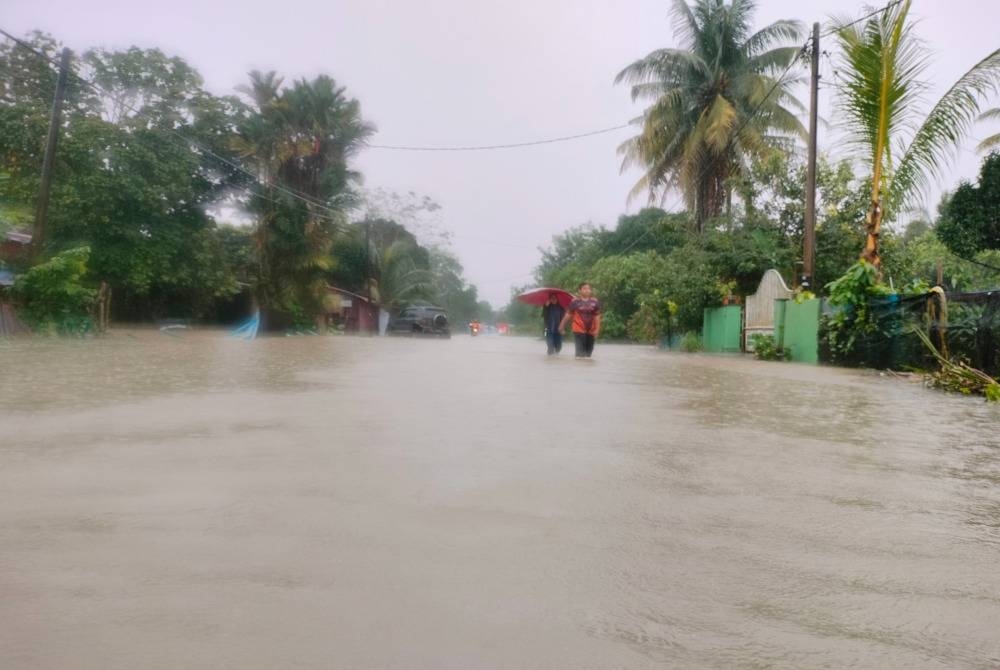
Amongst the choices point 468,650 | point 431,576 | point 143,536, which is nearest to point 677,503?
point 431,576

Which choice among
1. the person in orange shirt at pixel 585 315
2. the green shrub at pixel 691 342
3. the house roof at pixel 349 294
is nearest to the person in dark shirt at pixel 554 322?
the person in orange shirt at pixel 585 315

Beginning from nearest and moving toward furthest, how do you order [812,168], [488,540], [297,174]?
[488,540]
[812,168]
[297,174]

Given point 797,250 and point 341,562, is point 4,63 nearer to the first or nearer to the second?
point 797,250

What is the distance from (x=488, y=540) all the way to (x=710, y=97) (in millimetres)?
27538

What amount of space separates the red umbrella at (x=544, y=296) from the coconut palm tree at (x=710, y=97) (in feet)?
36.0

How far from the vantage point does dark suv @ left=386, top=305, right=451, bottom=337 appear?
39594 millimetres

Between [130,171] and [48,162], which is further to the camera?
[130,171]

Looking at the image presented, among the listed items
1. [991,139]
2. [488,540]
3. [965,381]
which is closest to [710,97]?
[991,139]

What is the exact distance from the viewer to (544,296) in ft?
61.6

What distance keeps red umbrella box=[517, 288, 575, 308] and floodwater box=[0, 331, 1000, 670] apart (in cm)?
1136

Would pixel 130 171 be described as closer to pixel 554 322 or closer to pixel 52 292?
pixel 52 292

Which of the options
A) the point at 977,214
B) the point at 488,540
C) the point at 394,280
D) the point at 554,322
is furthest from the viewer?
the point at 394,280

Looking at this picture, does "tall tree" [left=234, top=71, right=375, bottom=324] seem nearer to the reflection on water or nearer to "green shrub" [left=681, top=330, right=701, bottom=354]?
"green shrub" [left=681, top=330, right=701, bottom=354]

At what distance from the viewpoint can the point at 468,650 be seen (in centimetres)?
236
